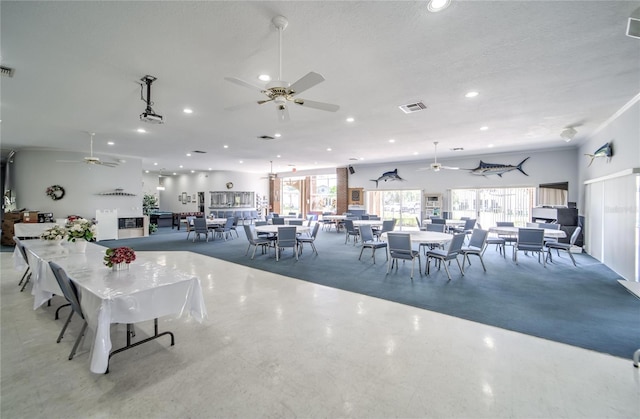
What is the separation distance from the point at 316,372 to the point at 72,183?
36.1 feet

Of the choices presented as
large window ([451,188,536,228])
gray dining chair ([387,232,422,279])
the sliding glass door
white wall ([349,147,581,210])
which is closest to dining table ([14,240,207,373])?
gray dining chair ([387,232,422,279])

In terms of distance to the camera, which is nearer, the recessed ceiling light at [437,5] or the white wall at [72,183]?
the recessed ceiling light at [437,5]

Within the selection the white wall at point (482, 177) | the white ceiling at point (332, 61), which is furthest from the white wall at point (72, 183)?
the white wall at point (482, 177)

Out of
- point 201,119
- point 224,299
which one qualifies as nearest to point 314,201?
point 201,119

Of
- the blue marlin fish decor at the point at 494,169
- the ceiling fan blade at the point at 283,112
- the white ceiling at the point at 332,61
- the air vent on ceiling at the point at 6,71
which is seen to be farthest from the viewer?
the blue marlin fish decor at the point at 494,169

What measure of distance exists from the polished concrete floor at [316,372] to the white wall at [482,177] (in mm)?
8045

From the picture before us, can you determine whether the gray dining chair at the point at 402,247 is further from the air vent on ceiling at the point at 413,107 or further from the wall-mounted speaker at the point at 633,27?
the wall-mounted speaker at the point at 633,27

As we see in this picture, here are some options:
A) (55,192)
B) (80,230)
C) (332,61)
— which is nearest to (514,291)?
(332,61)

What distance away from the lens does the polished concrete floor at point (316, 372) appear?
1.83 m

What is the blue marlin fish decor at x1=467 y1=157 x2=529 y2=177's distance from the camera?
29.5ft

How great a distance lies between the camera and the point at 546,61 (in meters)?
3.14

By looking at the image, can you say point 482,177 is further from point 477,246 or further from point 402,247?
point 402,247

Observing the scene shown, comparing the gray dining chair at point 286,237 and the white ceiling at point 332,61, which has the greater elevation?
the white ceiling at point 332,61

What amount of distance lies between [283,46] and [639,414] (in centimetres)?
409
